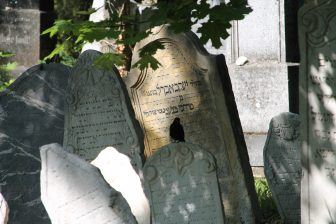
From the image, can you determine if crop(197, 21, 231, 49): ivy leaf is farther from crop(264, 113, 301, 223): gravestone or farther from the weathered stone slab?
crop(264, 113, 301, 223): gravestone

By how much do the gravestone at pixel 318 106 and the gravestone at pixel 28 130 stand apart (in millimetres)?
2724

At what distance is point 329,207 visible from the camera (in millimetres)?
5449

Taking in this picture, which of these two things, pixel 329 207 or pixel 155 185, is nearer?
pixel 329 207

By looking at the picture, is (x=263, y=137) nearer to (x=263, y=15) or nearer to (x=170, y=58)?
(x=263, y=15)

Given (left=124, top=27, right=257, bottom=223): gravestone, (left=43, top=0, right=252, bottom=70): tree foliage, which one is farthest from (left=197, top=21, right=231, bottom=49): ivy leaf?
(left=124, top=27, right=257, bottom=223): gravestone

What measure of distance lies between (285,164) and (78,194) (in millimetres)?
3641

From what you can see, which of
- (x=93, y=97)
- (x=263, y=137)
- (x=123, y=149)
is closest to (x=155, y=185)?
(x=123, y=149)

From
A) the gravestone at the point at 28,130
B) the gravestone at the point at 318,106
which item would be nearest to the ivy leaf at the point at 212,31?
the gravestone at the point at 318,106

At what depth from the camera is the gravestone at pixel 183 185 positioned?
20.1 ft

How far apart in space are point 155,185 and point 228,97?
147 centimetres

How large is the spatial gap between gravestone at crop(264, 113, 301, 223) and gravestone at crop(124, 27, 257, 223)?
16.5 inches

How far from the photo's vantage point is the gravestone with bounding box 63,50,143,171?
711cm

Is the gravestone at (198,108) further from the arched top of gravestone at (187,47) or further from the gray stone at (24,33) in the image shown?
the gray stone at (24,33)

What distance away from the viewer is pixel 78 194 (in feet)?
14.7
